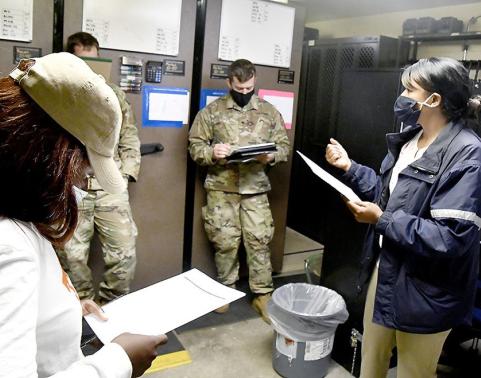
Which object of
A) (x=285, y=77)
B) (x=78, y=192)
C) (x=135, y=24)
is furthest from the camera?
(x=285, y=77)

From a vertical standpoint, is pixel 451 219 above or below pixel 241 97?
below

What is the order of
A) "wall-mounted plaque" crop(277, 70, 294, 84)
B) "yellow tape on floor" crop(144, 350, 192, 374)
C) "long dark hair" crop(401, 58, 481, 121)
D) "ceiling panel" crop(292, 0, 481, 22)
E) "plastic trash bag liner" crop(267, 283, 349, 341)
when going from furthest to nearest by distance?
"ceiling panel" crop(292, 0, 481, 22) → "wall-mounted plaque" crop(277, 70, 294, 84) → "yellow tape on floor" crop(144, 350, 192, 374) → "plastic trash bag liner" crop(267, 283, 349, 341) → "long dark hair" crop(401, 58, 481, 121)

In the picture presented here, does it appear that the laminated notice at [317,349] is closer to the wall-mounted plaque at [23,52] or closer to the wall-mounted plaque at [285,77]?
the wall-mounted plaque at [285,77]

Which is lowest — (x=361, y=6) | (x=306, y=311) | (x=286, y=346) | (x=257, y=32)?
(x=286, y=346)

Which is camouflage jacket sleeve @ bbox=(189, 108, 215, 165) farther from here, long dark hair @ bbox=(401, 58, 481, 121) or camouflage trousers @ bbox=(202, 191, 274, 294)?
long dark hair @ bbox=(401, 58, 481, 121)

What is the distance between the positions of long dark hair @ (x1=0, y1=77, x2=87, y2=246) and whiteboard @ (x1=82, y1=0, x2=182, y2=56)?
208 centimetres

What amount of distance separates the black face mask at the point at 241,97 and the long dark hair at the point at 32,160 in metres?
2.21

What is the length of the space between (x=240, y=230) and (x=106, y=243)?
0.86m

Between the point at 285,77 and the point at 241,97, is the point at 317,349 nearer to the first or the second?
the point at 241,97

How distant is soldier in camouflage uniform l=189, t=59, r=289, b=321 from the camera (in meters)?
2.86

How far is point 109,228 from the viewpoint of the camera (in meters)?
2.54

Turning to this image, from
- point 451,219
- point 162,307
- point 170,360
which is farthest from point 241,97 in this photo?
point 162,307

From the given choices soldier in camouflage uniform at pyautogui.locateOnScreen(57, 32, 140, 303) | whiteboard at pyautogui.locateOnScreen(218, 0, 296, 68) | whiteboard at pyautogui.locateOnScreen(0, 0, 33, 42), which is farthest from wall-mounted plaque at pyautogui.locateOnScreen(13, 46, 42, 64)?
whiteboard at pyautogui.locateOnScreen(218, 0, 296, 68)

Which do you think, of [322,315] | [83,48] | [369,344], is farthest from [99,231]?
[369,344]
